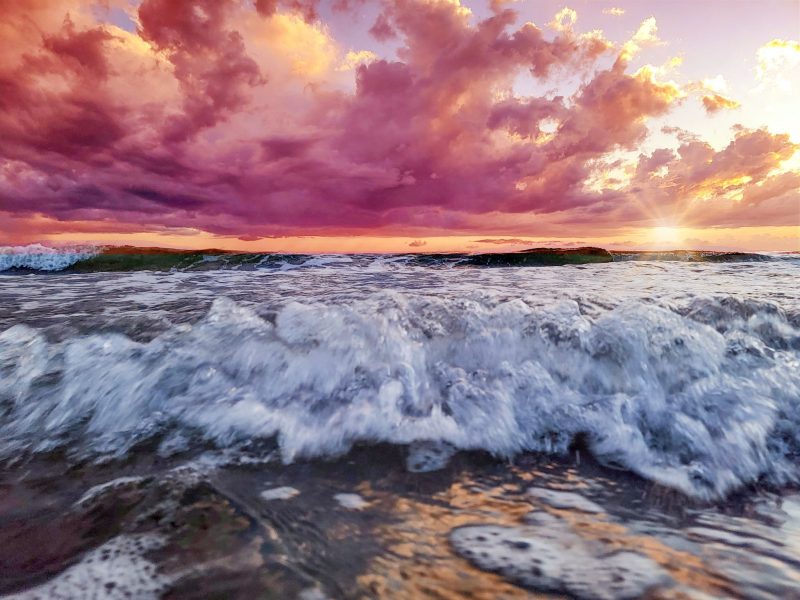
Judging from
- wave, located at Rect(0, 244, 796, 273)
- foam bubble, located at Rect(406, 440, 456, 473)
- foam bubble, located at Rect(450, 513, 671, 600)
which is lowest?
foam bubble, located at Rect(406, 440, 456, 473)

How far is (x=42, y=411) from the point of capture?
3.62 meters

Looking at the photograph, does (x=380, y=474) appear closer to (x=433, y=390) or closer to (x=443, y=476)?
(x=443, y=476)

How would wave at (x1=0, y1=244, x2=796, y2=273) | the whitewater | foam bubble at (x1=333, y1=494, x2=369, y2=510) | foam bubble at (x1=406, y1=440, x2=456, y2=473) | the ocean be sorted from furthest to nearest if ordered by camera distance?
wave at (x1=0, y1=244, x2=796, y2=273)
the whitewater
foam bubble at (x1=406, y1=440, x2=456, y2=473)
foam bubble at (x1=333, y1=494, x2=369, y2=510)
the ocean

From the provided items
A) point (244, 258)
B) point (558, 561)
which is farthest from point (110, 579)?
point (244, 258)

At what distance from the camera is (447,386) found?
390 centimetres

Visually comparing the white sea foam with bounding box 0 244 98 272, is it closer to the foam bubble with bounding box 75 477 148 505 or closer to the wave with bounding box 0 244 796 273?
the wave with bounding box 0 244 796 273

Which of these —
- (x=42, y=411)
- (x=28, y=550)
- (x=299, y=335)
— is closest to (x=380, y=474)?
(x=28, y=550)

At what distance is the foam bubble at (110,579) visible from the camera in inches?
66.1

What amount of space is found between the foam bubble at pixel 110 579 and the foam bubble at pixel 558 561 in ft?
4.31

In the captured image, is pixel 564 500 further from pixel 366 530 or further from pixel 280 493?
pixel 280 493

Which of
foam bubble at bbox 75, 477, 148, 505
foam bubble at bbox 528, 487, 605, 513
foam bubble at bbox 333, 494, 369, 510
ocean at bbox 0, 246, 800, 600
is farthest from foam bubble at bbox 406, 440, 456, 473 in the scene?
foam bubble at bbox 75, 477, 148, 505

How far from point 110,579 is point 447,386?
275 centimetres

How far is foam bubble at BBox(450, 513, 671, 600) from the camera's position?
170 cm

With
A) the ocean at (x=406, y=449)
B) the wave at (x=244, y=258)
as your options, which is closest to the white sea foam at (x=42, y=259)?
the wave at (x=244, y=258)
